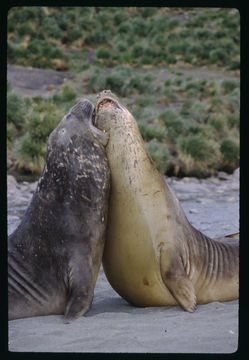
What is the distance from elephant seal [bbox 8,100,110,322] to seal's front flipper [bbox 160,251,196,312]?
1.52 ft

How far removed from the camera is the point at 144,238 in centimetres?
377

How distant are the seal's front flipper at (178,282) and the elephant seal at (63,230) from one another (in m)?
0.46

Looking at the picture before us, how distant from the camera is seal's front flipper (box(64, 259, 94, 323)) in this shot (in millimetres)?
3545

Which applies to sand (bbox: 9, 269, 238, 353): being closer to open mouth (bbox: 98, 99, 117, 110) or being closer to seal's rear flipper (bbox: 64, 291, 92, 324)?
seal's rear flipper (bbox: 64, 291, 92, 324)

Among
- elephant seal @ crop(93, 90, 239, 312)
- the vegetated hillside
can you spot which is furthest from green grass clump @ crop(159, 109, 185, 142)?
elephant seal @ crop(93, 90, 239, 312)

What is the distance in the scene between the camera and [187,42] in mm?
26875

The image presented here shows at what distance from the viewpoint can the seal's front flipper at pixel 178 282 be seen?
3.69 m

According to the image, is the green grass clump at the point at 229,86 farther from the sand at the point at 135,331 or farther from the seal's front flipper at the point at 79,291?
the seal's front flipper at the point at 79,291

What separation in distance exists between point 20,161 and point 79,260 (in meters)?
7.08

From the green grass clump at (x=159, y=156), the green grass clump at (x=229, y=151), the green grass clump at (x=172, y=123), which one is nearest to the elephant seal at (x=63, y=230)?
the green grass clump at (x=159, y=156)

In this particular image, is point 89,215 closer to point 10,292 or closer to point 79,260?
point 79,260

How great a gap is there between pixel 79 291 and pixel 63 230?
429mm

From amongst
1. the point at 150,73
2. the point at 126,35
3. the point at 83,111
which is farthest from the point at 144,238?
the point at 126,35
